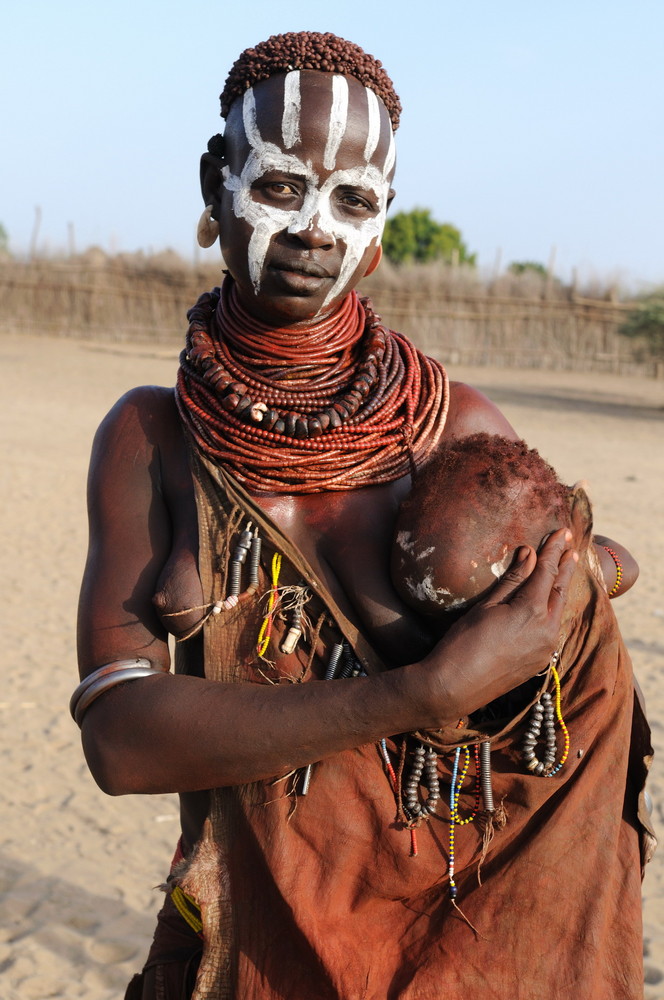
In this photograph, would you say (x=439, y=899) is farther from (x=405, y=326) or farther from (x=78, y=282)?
(x=78, y=282)

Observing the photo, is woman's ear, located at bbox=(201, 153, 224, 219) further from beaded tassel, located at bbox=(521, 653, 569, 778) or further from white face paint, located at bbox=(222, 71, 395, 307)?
beaded tassel, located at bbox=(521, 653, 569, 778)

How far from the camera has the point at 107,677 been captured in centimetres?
159

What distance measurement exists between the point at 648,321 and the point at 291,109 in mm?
19902

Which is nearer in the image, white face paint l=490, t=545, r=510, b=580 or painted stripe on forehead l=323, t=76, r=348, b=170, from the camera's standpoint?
white face paint l=490, t=545, r=510, b=580

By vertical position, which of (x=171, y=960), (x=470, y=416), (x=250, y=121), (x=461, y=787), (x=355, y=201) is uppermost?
(x=250, y=121)

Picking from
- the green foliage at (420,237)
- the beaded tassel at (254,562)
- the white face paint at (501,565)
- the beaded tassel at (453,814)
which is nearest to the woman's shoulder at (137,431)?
the beaded tassel at (254,562)

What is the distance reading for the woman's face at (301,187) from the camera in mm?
1661

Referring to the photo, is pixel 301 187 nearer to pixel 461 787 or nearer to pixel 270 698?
pixel 270 698

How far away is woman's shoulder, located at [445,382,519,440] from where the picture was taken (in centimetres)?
186

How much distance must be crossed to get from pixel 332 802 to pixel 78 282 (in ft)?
86.4

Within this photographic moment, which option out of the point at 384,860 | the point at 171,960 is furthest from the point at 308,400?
the point at 171,960

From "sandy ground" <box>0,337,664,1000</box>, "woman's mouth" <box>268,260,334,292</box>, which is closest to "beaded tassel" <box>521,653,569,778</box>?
"woman's mouth" <box>268,260,334,292</box>

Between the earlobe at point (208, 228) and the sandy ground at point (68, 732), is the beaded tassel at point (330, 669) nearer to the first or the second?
the earlobe at point (208, 228)

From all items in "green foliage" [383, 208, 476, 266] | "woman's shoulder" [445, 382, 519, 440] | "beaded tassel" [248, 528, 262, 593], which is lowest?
"beaded tassel" [248, 528, 262, 593]
